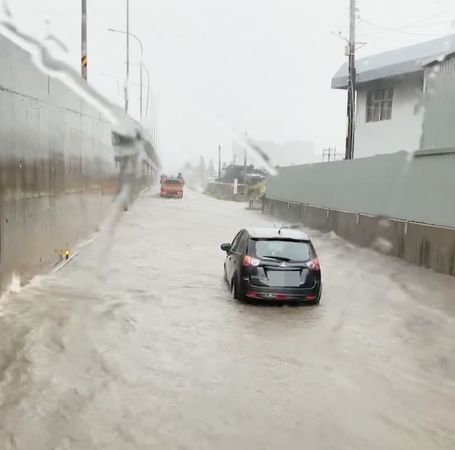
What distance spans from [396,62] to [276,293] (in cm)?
2279

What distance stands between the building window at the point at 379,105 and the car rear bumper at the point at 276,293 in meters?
22.4

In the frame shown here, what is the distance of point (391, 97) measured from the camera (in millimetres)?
30203

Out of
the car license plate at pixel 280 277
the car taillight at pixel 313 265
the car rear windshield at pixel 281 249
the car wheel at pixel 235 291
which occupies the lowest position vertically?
the car wheel at pixel 235 291

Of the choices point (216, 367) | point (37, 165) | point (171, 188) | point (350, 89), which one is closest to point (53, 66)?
point (37, 165)

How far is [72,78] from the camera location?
15266mm

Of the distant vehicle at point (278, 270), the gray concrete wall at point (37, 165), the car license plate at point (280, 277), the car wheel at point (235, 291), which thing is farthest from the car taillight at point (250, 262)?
the gray concrete wall at point (37, 165)

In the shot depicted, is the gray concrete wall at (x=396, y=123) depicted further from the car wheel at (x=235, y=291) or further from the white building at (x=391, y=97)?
the car wheel at (x=235, y=291)

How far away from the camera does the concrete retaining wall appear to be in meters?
14.6

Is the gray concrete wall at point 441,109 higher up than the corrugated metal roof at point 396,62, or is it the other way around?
the corrugated metal roof at point 396,62

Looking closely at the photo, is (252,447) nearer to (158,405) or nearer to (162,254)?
(158,405)

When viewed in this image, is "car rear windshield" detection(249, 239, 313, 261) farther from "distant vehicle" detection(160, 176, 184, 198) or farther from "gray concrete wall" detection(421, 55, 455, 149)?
"distant vehicle" detection(160, 176, 184, 198)

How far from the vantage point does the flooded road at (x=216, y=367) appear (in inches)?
203

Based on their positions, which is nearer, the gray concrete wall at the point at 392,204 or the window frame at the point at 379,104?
the gray concrete wall at the point at 392,204

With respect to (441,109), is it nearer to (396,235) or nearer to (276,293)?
(396,235)
